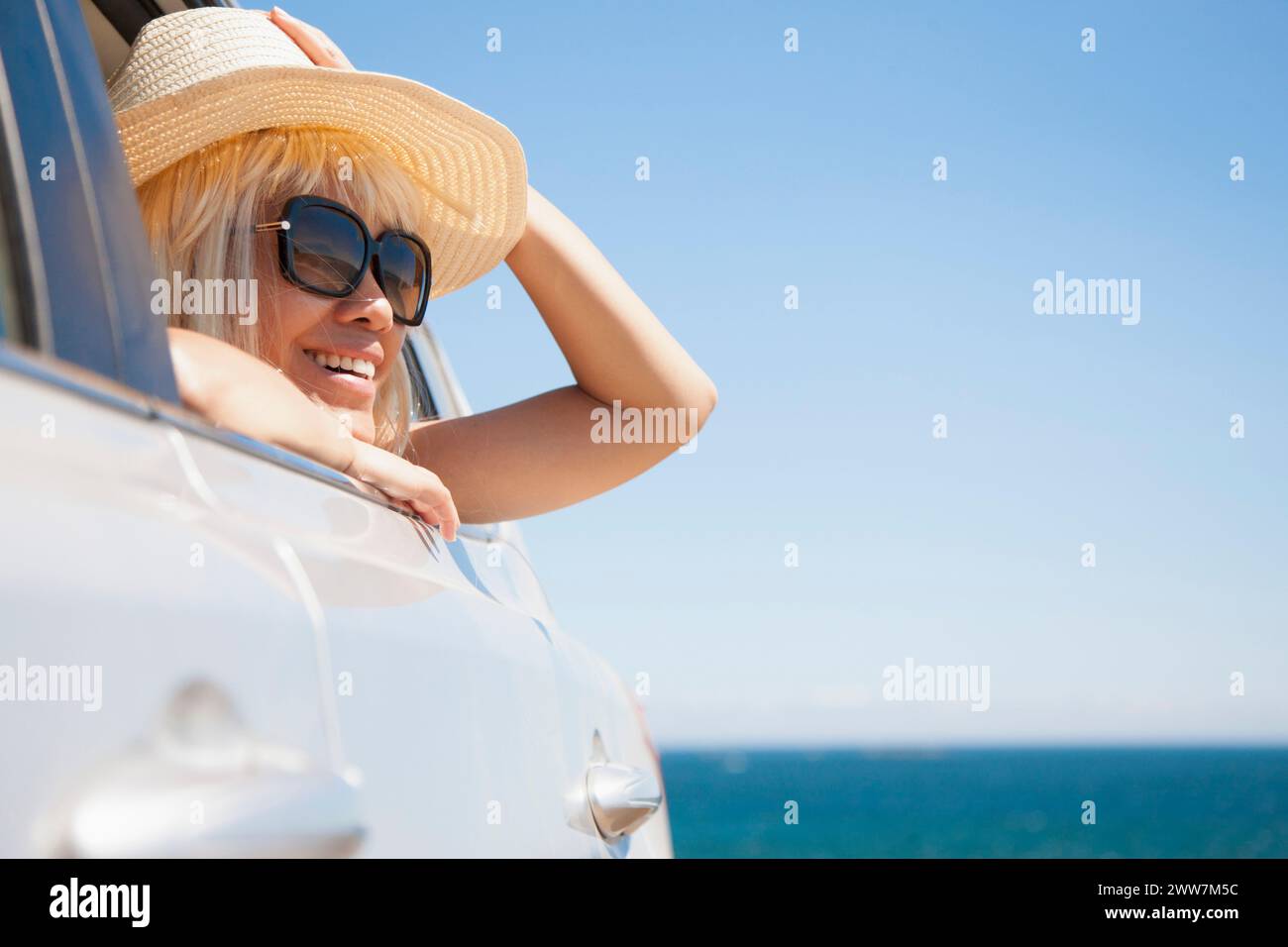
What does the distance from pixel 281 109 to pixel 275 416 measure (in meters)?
0.85

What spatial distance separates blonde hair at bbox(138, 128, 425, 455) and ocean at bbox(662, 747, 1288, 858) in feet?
146

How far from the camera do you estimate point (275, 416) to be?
1.32 meters

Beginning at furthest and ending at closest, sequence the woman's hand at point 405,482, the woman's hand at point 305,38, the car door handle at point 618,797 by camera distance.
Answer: the woman's hand at point 305,38
the car door handle at point 618,797
the woman's hand at point 405,482

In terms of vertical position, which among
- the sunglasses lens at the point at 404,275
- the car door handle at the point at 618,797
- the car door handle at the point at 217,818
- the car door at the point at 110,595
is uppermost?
the sunglasses lens at the point at 404,275

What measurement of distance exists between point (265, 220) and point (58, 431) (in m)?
1.24

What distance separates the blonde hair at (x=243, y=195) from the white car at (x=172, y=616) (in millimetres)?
703

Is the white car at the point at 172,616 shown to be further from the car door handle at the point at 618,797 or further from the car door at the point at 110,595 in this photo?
the car door handle at the point at 618,797

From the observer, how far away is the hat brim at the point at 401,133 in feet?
6.15

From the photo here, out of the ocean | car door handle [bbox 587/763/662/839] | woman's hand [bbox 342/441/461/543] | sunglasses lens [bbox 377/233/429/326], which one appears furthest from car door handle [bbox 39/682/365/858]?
the ocean

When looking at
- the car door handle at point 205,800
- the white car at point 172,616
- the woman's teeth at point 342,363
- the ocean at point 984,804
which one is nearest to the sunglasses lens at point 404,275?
the woman's teeth at point 342,363

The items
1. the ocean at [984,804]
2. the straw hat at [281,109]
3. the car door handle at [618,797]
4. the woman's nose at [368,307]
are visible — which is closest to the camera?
the car door handle at [618,797]

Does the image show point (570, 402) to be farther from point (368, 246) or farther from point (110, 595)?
point (110, 595)

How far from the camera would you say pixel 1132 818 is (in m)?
78.4

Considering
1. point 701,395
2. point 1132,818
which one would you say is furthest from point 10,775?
point 1132,818
